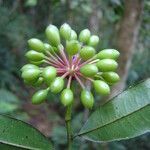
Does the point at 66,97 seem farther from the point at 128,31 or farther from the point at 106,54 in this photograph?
the point at 128,31

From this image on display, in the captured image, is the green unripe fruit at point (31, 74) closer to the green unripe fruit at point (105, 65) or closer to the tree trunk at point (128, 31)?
the green unripe fruit at point (105, 65)

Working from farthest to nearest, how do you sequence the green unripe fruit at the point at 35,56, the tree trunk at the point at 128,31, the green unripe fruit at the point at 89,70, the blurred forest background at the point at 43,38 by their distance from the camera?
the blurred forest background at the point at 43,38, the tree trunk at the point at 128,31, the green unripe fruit at the point at 35,56, the green unripe fruit at the point at 89,70

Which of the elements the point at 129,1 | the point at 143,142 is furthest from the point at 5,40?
the point at 129,1

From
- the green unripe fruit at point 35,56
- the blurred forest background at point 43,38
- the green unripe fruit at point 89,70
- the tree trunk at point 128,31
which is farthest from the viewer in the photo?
the blurred forest background at point 43,38

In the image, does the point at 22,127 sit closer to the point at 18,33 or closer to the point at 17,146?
the point at 17,146

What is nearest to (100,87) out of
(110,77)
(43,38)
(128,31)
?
(110,77)

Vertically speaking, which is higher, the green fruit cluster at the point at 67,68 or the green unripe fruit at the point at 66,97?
the green fruit cluster at the point at 67,68

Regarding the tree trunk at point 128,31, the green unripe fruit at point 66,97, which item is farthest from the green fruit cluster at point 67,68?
the tree trunk at point 128,31

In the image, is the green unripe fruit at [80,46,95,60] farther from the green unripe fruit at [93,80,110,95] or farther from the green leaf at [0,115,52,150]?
the green leaf at [0,115,52,150]
